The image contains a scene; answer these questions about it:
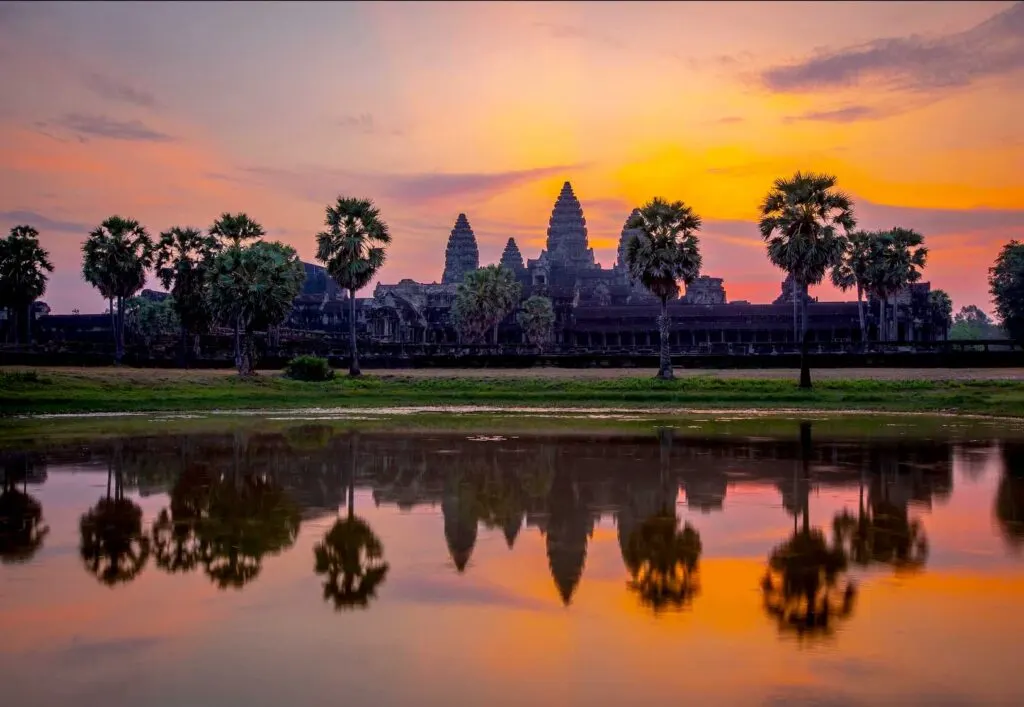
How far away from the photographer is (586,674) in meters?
9.50

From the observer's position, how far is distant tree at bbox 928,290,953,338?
101625 mm

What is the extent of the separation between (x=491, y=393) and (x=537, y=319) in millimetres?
55651

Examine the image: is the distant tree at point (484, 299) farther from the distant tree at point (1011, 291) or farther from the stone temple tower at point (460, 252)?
the stone temple tower at point (460, 252)

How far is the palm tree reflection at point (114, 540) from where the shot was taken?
13.4 metres

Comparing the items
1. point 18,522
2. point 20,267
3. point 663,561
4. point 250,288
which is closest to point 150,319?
point 20,267

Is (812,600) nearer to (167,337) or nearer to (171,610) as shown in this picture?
(171,610)

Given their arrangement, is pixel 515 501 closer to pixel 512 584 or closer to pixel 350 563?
pixel 350 563

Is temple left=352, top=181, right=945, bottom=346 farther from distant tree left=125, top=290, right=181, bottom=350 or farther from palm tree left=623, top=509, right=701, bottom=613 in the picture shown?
palm tree left=623, top=509, right=701, bottom=613

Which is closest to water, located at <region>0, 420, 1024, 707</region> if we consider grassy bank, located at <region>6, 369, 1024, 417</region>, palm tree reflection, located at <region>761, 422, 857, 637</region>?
palm tree reflection, located at <region>761, 422, 857, 637</region>

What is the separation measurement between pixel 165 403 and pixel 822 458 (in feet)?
95.1

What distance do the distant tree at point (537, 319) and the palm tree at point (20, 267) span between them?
44582 mm

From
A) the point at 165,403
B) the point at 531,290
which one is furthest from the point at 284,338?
the point at 165,403

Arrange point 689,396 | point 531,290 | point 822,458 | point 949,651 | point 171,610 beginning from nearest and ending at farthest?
point 949,651 → point 171,610 → point 822,458 → point 689,396 → point 531,290

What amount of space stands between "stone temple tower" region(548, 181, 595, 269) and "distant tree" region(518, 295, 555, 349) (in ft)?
186
